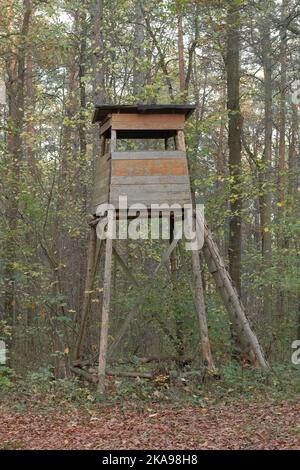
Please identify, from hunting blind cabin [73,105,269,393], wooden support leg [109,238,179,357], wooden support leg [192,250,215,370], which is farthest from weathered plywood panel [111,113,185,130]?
wooden support leg [192,250,215,370]

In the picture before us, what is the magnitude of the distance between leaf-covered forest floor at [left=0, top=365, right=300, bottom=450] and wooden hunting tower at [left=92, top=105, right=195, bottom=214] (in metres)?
3.13

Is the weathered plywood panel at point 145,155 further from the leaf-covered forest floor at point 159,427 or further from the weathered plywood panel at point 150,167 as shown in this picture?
the leaf-covered forest floor at point 159,427

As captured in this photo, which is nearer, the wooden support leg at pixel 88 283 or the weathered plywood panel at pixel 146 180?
the weathered plywood panel at pixel 146 180

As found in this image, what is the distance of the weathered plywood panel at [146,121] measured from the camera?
998 cm

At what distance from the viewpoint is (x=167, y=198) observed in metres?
9.81

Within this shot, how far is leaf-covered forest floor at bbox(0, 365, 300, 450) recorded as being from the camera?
6.88m

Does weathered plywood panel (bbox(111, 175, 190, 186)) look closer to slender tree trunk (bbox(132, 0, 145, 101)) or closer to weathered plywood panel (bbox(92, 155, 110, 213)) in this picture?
weathered plywood panel (bbox(92, 155, 110, 213))

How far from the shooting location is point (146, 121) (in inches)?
395

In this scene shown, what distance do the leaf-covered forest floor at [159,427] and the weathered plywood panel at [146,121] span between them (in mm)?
4695

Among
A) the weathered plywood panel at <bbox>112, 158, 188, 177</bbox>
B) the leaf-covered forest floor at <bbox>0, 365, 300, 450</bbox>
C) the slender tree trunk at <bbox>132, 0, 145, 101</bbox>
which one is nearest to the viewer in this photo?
the leaf-covered forest floor at <bbox>0, 365, 300, 450</bbox>

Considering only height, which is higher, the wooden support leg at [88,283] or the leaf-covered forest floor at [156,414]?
the wooden support leg at [88,283]

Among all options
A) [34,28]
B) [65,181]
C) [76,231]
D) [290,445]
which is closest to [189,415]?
[290,445]

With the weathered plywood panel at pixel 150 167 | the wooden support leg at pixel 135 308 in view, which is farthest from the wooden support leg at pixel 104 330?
the weathered plywood panel at pixel 150 167

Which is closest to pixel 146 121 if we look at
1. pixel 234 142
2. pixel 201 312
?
pixel 201 312
